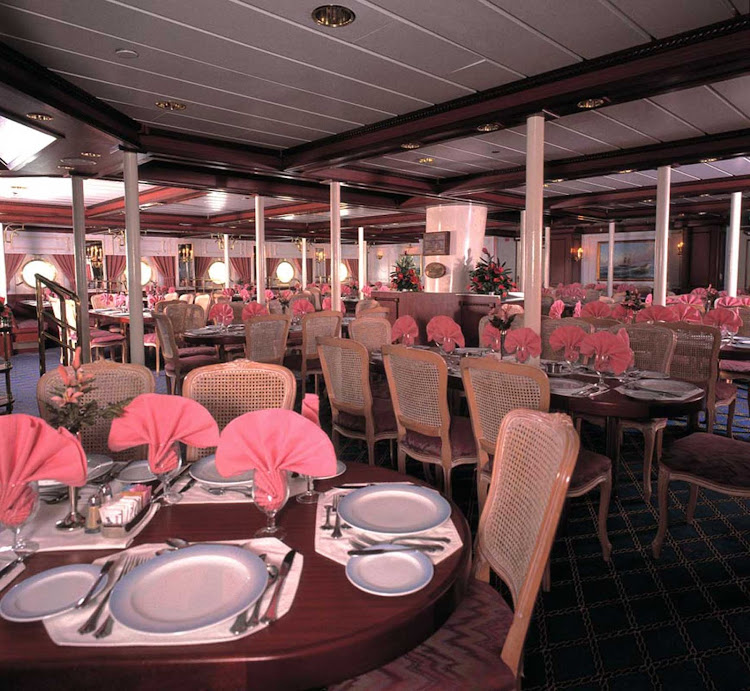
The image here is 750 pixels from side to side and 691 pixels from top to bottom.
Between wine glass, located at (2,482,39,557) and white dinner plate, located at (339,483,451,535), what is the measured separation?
2.45 feet

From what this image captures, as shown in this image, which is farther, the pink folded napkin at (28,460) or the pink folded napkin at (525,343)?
the pink folded napkin at (525,343)

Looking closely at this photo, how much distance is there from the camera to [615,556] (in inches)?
108

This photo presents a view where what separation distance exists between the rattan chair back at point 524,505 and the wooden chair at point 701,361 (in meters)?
2.79

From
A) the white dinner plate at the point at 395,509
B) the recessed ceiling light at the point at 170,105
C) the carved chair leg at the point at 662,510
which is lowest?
the carved chair leg at the point at 662,510

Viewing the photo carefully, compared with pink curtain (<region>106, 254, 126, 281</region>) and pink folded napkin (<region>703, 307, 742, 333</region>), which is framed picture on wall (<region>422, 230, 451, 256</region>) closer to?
pink folded napkin (<region>703, 307, 742, 333</region>)

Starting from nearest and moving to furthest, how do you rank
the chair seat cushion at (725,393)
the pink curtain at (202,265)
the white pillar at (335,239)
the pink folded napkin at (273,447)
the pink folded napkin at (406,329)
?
1. the pink folded napkin at (273,447)
2. the pink folded napkin at (406,329)
3. the chair seat cushion at (725,393)
4. the white pillar at (335,239)
5. the pink curtain at (202,265)

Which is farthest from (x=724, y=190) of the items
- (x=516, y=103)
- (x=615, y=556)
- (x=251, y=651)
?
(x=251, y=651)

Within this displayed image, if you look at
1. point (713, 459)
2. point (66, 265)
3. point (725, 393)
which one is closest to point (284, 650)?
point (713, 459)

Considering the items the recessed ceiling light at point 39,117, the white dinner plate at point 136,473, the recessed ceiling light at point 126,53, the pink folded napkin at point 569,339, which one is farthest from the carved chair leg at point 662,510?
the recessed ceiling light at point 39,117

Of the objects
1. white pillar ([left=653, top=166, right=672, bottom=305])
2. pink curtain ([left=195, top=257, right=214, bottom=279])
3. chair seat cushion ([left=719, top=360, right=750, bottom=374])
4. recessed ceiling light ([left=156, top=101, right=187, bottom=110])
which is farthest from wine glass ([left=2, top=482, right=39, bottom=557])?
pink curtain ([left=195, top=257, right=214, bottom=279])

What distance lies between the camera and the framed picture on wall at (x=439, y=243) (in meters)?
10.0

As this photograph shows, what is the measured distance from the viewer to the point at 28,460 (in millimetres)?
1330

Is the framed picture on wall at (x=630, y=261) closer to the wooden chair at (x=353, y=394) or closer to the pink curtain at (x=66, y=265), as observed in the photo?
the wooden chair at (x=353, y=394)

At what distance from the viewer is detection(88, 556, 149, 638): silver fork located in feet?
3.31
